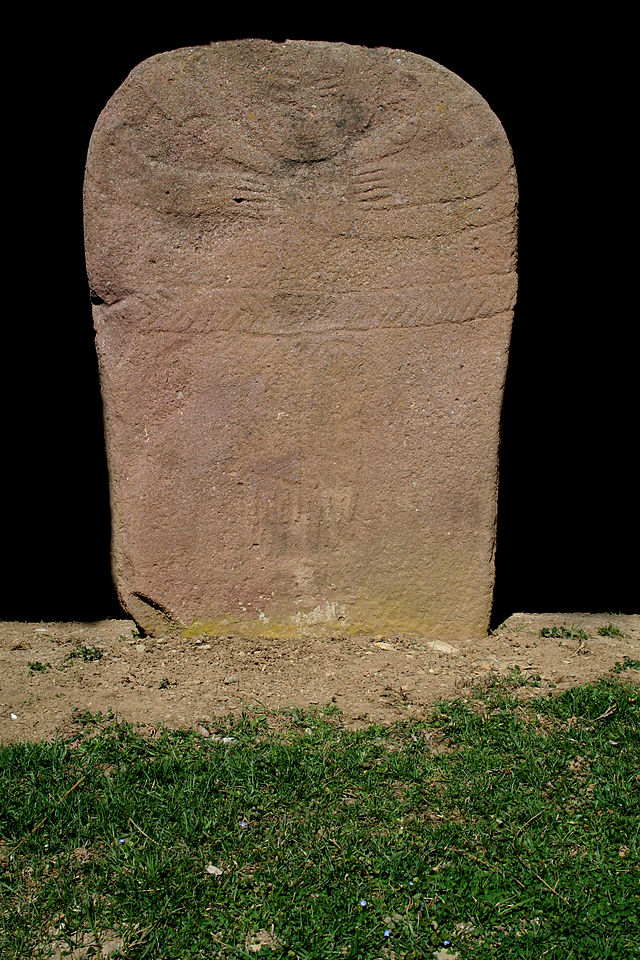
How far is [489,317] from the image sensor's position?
3.22 m

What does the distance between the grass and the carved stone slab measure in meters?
0.64

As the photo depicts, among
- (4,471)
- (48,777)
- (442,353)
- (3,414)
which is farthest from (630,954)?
(3,414)

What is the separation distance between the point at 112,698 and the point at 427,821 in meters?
1.13

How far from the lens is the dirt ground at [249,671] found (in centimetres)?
295

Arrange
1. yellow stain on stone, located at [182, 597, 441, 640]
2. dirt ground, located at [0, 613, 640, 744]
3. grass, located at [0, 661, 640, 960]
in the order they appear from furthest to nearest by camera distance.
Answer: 1. yellow stain on stone, located at [182, 597, 441, 640]
2. dirt ground, located at [0, 613, 640, 744]
3. grass, located at [0, 661, 640, 960]

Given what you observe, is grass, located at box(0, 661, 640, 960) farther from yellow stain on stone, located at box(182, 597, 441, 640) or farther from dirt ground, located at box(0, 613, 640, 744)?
yellow stain on stone, located at box(182, 597, 441, 640)

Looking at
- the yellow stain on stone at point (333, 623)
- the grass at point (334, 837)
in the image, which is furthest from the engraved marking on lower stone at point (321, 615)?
the grass at point (334, 837)

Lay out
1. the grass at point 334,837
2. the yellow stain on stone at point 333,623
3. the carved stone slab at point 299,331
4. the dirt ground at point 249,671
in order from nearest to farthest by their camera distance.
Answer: the grass at point 334,837, the dirt ground at point 249,671, the carved stone slab at point 299,331, the yellow stain on stone at point 333,623

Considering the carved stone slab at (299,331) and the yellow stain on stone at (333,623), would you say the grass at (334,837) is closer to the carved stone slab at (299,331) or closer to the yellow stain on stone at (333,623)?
the yellow stain on stone at (333,623)

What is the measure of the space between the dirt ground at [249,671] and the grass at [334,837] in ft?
0.40

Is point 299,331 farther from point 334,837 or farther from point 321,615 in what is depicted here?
point 334,837

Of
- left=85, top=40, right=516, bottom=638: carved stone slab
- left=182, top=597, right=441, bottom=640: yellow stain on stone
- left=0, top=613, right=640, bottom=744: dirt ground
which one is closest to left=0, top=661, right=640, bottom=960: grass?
left=0, top=613, right=640, bottom=744: dirt ground

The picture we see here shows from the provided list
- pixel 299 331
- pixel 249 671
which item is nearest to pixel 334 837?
pixel 249 671

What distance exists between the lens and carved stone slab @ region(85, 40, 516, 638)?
10.4 feet
